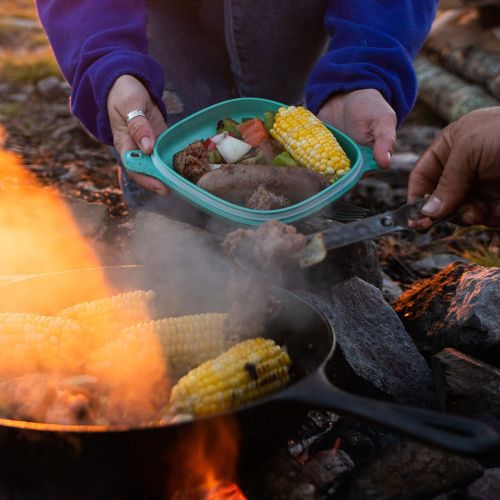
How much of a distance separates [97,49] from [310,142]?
135 cm

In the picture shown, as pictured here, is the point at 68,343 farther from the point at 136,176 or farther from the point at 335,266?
the point at 335,266

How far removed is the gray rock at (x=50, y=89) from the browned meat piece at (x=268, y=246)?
6058mm

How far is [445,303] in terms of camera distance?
2.45 meters

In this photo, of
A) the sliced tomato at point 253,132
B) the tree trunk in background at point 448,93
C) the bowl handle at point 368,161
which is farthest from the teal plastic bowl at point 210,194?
the tree trunk in background at point 448,93

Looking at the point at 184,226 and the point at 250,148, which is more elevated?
the point at 250,148

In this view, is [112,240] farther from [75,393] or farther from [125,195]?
[75,393]

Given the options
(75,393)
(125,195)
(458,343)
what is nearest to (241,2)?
(125,195)

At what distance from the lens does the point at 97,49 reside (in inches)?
126

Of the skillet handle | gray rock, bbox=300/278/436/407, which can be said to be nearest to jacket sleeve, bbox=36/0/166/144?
gray rock, bbox=300/278/436/407

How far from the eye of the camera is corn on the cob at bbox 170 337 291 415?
166cm

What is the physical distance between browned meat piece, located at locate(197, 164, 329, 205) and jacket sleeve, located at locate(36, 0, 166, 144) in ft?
2.79

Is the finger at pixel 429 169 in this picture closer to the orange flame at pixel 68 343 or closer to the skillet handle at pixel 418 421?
the skillet handle at pixel 418 421

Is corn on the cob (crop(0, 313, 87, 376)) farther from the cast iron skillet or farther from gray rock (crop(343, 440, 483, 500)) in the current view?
gray rock (crop(343, 440, 483, 500))

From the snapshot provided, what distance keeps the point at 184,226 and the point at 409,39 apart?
183 cm
